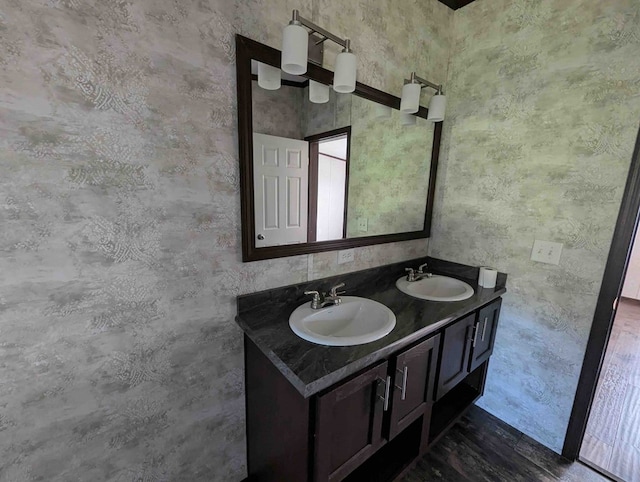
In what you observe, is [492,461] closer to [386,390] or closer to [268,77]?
[386,390]

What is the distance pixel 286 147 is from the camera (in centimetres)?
126

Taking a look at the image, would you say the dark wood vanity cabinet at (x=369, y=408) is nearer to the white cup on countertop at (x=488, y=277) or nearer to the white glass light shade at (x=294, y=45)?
the white cup on countertop at (x=488, y=277)

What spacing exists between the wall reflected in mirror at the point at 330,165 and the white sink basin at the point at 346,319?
345mm

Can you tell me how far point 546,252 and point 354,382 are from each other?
1.36 metres

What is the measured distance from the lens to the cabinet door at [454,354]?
53.4 inches

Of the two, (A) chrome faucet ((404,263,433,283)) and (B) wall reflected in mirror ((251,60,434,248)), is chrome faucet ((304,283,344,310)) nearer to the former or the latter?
(B) wall reflected in mirror ((251,60,434,248))

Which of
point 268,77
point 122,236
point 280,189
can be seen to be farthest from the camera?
point 280,189

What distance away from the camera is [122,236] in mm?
928

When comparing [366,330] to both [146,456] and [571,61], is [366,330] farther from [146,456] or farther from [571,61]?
[571,61]

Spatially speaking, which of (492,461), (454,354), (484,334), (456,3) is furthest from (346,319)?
(456,3)

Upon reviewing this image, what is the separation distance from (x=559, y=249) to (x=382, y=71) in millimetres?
1360

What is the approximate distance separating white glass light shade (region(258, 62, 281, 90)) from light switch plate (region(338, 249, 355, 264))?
859 mm

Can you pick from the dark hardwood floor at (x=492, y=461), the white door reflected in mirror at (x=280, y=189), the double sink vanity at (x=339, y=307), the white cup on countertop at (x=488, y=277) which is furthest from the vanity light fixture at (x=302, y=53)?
the dark hardwood floor at (x=492, y=461)

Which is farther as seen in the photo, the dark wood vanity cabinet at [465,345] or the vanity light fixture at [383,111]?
the vanity light fixture at [383,111]
